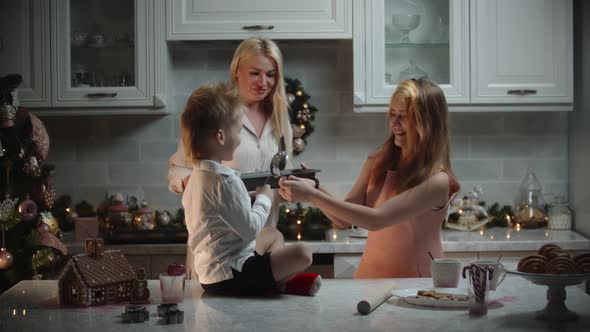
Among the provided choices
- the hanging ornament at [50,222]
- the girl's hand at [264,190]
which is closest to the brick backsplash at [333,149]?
the hanging ornament at [50,222]

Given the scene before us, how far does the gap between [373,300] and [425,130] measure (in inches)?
33.1

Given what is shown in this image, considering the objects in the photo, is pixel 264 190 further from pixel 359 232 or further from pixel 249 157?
pixel 359 232

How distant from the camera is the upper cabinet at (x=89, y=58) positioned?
13.1 feet

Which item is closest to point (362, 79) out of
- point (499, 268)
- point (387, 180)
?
point (387, 180)

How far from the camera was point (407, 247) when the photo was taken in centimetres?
279

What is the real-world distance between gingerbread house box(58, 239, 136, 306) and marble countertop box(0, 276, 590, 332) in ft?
0.12

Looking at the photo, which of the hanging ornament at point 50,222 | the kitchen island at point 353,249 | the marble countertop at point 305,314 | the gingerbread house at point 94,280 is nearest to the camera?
the marble countertop at point 305,314

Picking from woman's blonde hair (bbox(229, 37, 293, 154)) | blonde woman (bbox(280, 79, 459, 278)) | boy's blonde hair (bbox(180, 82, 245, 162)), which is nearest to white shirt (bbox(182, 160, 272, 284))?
boy's blonde hair (bbox(180, 82, 245, 162))

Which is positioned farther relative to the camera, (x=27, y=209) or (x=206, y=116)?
(x=27, y=209)

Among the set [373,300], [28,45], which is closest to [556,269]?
[373,300]

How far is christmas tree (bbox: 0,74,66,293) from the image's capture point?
3.55 m

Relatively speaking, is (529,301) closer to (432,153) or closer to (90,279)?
(432,153)

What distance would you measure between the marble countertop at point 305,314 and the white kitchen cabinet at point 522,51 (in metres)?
1.77

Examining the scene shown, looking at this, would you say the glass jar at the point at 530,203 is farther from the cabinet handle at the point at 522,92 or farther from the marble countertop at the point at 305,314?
the marble countertop at the point at 305,314
